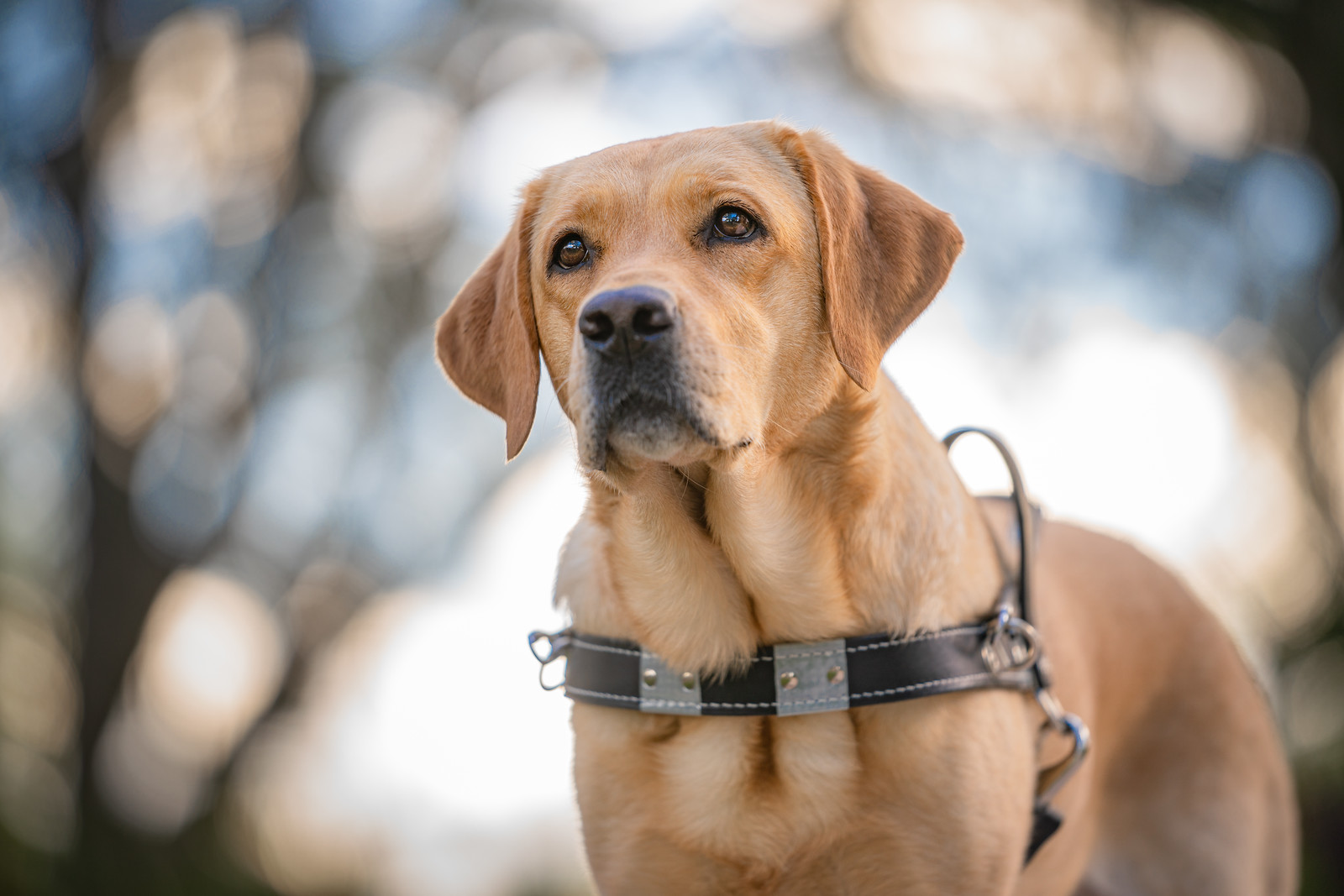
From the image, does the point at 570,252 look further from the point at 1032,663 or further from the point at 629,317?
the point at 1032,663

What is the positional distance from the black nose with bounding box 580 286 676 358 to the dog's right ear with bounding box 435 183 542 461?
553 millimetres

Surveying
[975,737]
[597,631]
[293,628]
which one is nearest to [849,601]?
[975,737]

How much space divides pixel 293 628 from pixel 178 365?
2.17 meters

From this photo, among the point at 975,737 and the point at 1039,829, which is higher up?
the point at 975,737

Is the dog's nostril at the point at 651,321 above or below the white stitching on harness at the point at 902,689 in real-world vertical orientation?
above

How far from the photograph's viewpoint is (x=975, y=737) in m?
2.34

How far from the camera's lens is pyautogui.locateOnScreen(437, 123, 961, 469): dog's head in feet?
7.37

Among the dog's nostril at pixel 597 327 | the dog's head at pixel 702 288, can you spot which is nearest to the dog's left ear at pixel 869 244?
the dog's head at pixel 702 288

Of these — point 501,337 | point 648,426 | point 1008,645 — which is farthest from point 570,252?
point 1008,645

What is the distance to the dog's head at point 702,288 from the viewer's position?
7.37 feet

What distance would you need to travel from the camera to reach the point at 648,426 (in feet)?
7.49

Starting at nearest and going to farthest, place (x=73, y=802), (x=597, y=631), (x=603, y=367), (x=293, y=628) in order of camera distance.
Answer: (x=603, y=367)
(x=597, y=631)
(x=73, y=802)
(x=293, y=628)

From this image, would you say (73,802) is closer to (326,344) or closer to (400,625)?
(400,625)

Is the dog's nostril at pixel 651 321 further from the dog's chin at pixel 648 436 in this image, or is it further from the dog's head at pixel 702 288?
the dog's chin at pixel 648 436
